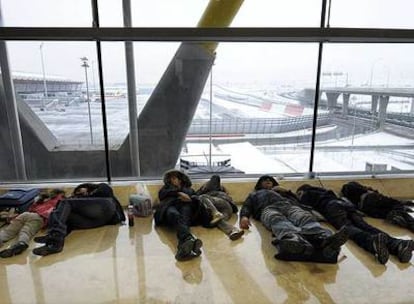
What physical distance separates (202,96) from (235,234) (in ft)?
5.36

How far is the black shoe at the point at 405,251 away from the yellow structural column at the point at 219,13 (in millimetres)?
2376

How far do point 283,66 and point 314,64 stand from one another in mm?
323

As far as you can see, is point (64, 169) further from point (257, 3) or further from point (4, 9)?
point (257, 3)

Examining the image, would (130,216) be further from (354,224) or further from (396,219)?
(396,219)

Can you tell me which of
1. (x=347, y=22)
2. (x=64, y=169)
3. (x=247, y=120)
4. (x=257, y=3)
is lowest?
(x=64, y=169)

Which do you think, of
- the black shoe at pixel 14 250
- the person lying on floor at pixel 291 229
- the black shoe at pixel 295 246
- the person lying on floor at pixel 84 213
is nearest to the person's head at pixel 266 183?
the person lying on floor at pixel 291 229

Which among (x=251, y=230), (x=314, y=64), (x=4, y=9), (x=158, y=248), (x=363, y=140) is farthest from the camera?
(x=363, y=140)

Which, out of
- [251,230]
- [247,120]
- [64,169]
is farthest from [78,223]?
[247,120]

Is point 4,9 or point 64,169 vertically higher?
point 4,9

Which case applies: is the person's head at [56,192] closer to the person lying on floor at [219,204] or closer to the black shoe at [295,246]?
the person lying on floor at [219,204]

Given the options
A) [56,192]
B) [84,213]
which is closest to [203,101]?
[84,213]

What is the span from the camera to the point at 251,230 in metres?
2.55

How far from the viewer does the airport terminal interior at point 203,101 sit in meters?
2.82

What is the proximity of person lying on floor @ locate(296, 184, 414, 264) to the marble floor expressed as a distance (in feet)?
0.22
